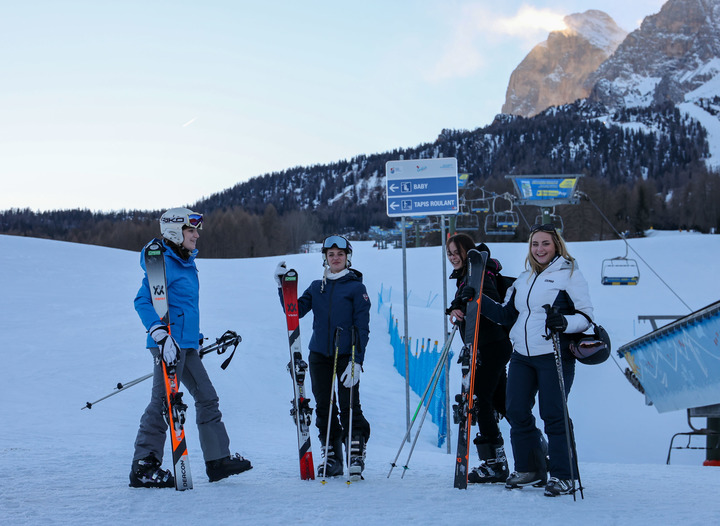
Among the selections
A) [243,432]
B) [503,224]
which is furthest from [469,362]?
[503,224]

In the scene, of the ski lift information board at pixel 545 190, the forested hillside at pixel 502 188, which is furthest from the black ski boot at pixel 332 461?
the forested hillside at pixel 502 188

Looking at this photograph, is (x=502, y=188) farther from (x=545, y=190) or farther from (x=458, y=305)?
(x=458, y=305)

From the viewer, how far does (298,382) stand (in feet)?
12.7

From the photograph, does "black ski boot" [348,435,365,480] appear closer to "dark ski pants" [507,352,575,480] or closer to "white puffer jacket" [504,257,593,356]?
"dark ski pants" [507,352,575,480]

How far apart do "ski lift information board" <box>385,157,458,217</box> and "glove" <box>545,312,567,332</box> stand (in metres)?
4.29

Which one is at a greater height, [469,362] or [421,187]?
[421,187]

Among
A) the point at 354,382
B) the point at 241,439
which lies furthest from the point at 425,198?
the point at 354,382

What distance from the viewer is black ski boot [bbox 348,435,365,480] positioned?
3750mm

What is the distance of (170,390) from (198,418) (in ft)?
1.21

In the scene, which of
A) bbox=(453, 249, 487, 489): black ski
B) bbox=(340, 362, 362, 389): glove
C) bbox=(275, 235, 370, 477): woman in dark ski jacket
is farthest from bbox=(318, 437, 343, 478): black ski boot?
bbox=(453, 249, 487, 489): black ski

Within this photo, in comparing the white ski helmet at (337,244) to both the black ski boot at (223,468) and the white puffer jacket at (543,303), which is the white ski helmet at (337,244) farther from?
the black ski boot at (223,468)

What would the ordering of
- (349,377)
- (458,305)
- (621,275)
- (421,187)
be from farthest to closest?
(621,275) → (421,187) → (349,377) → (458,305)

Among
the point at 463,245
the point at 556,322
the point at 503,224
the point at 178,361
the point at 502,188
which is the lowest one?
the point at 178,361

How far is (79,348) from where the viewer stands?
9758 millimetres
